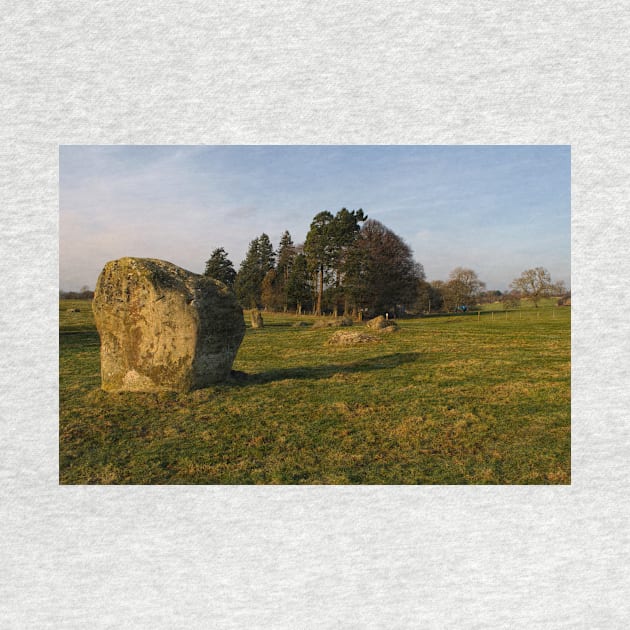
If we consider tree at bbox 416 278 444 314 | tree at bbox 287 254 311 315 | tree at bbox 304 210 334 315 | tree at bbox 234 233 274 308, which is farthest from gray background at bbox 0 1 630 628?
tree at bbox 416 278 444 314

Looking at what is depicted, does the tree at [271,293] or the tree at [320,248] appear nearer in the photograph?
the tree at [320,248]

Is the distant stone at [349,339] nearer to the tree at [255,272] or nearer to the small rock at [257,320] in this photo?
the tree at [255,272]

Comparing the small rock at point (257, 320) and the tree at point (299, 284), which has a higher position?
Result: the tree at point (299, 284)

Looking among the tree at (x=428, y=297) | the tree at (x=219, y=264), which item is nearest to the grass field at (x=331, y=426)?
the tree at (x=219, y=264)

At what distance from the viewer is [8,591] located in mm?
3346

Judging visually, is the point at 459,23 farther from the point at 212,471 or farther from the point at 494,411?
the point at 212,471

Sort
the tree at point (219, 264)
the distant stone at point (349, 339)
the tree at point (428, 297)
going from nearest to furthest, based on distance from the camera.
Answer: the tree at point (219, 264) → the distant stone at point (349, 339) → the tree at point (428, 297)

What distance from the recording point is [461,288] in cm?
938

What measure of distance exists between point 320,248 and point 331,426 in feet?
27.4

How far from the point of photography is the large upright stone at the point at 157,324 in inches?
178

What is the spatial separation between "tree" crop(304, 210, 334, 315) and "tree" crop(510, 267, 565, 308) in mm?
6117

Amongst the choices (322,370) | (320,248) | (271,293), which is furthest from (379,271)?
(322,370)

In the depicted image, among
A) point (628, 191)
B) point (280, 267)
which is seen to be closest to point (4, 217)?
point (628, 191)

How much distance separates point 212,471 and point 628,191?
4577 millimetres
